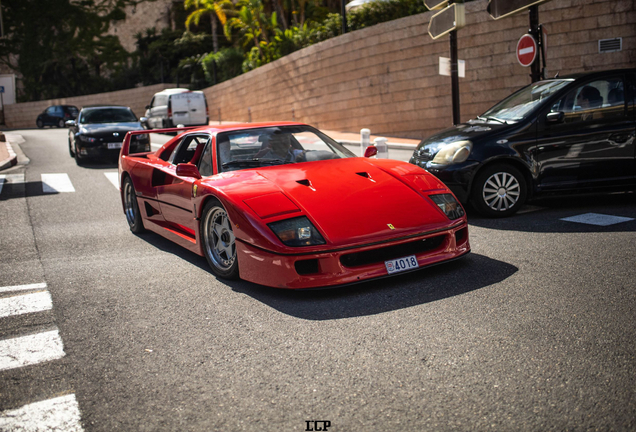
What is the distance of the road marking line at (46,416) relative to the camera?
2.66 meters

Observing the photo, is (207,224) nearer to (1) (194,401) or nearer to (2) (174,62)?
(1) (194,401)

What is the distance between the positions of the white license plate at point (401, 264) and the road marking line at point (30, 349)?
2.14 m

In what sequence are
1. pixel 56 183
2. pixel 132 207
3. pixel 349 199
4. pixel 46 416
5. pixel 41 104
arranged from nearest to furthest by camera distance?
pixel 46 416, pixel 349 199, pixel 132 207, pixel 56 183, pixel 41 104

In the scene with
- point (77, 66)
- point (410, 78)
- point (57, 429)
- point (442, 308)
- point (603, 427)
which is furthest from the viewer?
point (77, 66)

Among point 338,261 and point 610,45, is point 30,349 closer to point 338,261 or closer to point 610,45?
point 338,261

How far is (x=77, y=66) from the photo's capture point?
67.1 metres

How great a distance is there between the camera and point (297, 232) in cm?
427

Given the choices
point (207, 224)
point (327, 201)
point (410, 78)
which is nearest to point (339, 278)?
point (327, 201)

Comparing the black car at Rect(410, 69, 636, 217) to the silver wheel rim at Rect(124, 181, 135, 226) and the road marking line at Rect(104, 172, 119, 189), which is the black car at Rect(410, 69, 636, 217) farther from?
the road marking line at Rect(104, 172, 119, 189)

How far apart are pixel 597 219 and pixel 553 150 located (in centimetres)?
96

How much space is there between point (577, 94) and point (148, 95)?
51.1 m

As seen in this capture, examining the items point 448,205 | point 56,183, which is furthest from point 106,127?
point 448,205

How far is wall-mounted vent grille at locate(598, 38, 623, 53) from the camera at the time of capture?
16.9 meters

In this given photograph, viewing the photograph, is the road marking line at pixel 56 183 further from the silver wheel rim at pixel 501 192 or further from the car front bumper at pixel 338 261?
the car front bumper at pixel 338 261
